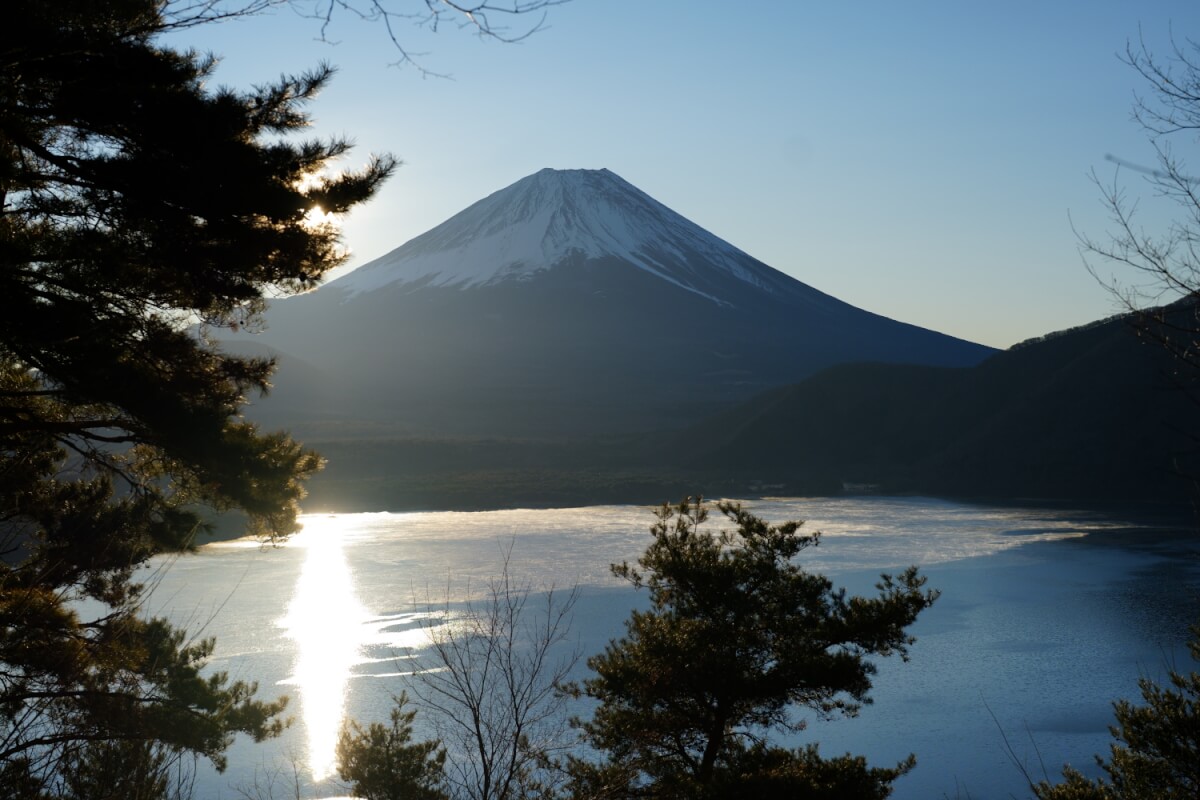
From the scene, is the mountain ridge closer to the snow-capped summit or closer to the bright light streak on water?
the snow-capped summit

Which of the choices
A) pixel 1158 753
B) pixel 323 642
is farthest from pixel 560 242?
pixel 1158 753

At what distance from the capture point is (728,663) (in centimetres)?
726

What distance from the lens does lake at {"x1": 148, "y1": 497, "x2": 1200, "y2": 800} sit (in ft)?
42.5

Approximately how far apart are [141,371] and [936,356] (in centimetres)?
11408

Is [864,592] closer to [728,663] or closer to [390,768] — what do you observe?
[390,768]

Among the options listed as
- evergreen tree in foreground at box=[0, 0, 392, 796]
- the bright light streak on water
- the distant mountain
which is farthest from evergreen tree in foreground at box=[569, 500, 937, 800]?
the distant mountain

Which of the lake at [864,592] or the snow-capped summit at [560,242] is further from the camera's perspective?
the snow-capped summit at [560,242]

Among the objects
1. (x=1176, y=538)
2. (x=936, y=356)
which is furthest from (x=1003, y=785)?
(x=936, y=356)

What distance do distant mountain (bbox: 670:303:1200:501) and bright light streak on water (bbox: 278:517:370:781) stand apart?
31.9m

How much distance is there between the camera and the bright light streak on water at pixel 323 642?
1335cm

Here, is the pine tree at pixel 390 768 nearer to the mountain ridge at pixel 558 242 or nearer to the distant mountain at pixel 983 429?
the distant mountain at pixel 983 429

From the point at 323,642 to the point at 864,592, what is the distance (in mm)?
10808

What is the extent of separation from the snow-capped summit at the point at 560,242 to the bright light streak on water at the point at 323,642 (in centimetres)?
9307

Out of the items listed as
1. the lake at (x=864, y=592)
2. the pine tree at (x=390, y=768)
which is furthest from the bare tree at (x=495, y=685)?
the lake at (x=864, y=592)
